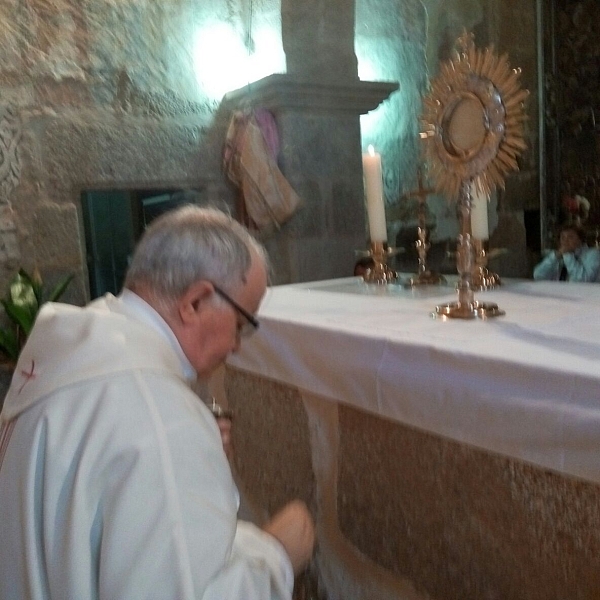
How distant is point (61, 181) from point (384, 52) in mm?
1432

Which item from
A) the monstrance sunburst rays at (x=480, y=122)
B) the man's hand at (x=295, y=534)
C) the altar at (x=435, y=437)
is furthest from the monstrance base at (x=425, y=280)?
the man's hand at (x=295, y=534)

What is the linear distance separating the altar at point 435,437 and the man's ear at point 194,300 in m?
0.34

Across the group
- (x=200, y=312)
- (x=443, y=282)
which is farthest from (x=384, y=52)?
(x=200, y=312)

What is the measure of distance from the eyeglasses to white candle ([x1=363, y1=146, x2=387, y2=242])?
852 mm

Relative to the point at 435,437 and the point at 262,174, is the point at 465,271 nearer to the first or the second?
the point at 435,437

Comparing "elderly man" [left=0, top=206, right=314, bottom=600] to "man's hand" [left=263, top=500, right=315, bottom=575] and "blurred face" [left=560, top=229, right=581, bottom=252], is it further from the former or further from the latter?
"blurred face" [left=560, top=229, right=581, bottom=252]

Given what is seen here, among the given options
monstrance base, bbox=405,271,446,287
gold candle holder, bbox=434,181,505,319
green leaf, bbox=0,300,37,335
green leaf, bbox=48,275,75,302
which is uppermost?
gold candle holder, bbox=434,181,505,319

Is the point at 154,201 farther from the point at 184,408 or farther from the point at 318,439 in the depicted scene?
the point at 184,408

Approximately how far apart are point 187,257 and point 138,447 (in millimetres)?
267

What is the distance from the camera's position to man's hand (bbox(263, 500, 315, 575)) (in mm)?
974

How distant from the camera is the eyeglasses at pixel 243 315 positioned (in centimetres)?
91

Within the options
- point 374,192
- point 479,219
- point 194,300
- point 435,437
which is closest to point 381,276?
point 374,192

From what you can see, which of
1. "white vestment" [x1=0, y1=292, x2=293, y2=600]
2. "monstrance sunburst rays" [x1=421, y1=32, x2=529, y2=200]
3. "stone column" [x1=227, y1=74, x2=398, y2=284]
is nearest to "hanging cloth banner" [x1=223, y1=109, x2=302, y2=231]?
"stone column" [x1=227, y1=74, x2=398, y2=284]

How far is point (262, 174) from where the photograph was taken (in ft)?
9.41
